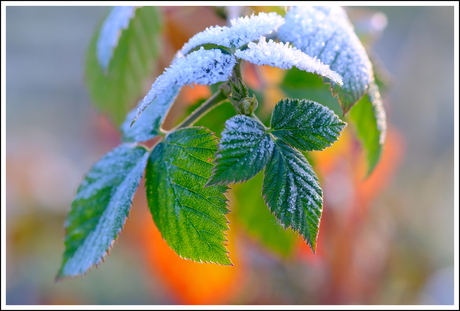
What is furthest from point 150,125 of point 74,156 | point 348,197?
point 74,156

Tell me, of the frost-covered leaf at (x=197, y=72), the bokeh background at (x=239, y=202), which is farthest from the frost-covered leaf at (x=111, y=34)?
the frost-covered leaf at (x=197, y=72)

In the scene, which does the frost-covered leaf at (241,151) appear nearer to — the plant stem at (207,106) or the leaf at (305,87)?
the plant stem at (207,106)

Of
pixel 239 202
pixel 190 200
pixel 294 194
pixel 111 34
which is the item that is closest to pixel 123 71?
pixel 111 34

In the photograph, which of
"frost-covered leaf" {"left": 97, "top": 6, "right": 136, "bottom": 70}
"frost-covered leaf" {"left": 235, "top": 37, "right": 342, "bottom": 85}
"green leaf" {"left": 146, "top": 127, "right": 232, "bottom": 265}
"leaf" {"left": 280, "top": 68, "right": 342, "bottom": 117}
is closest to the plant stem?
"green leaf" {"left": 146, "top": 127, "right": 232, "bottom": 265}

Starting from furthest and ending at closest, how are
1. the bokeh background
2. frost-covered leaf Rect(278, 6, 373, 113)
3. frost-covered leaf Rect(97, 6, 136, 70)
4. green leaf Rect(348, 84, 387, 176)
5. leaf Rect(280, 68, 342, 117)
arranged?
the bokeh background → leaf Rect(280, 68, 342, 117) → frost-covered leaf Rect(97, 6, 136, 70) → green leaf Rect(348, 84, 387, 176) → frost-covered leaf Rect(278, 6, 373, 113)

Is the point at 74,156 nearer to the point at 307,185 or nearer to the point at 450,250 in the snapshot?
the point at 450,250

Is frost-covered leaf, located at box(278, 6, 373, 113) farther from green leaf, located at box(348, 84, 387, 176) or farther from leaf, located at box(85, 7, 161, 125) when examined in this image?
leaf, located at box(85, 7, 161, 125)

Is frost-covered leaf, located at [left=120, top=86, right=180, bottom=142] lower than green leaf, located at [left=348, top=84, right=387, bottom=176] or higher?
lower

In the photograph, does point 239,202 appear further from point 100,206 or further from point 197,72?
point 197,72
